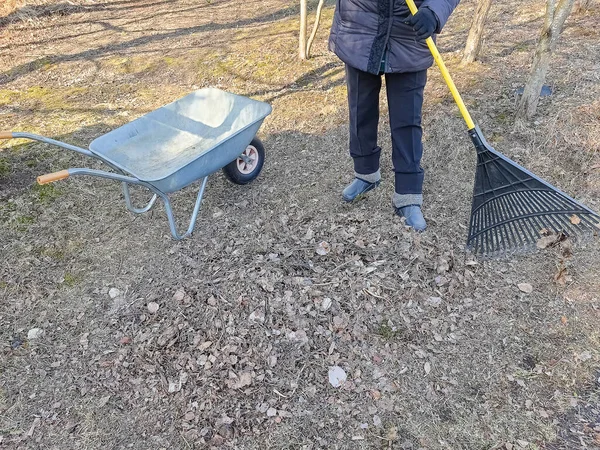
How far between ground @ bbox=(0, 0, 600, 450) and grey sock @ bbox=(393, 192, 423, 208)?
21cm

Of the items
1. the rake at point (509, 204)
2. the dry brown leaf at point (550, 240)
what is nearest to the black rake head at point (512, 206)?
the rake at point (509, 204)

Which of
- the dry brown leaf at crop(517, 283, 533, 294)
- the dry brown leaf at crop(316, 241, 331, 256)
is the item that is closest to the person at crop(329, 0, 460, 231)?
the dry brown leaf at crop(316, 241, 331, 256)

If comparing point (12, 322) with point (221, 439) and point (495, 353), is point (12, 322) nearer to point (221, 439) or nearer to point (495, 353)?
point (221, 439)

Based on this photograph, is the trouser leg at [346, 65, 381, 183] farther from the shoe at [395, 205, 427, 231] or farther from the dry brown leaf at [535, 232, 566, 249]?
the dry brown leaf at [535, 232, 566, 249]

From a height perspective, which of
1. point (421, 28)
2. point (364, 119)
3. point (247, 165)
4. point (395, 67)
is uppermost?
point (421, 28)

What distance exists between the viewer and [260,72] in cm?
546

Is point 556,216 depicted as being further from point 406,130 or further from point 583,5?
point 583,5

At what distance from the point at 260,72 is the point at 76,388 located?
4.08 metres

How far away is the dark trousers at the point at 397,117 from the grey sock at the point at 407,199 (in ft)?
0.09

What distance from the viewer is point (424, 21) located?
2.28m

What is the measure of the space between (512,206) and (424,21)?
1.12 m

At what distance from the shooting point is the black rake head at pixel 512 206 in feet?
8.23

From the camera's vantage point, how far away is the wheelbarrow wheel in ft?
11.8

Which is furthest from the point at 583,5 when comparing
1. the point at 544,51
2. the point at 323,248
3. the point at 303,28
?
the point at 323,248
